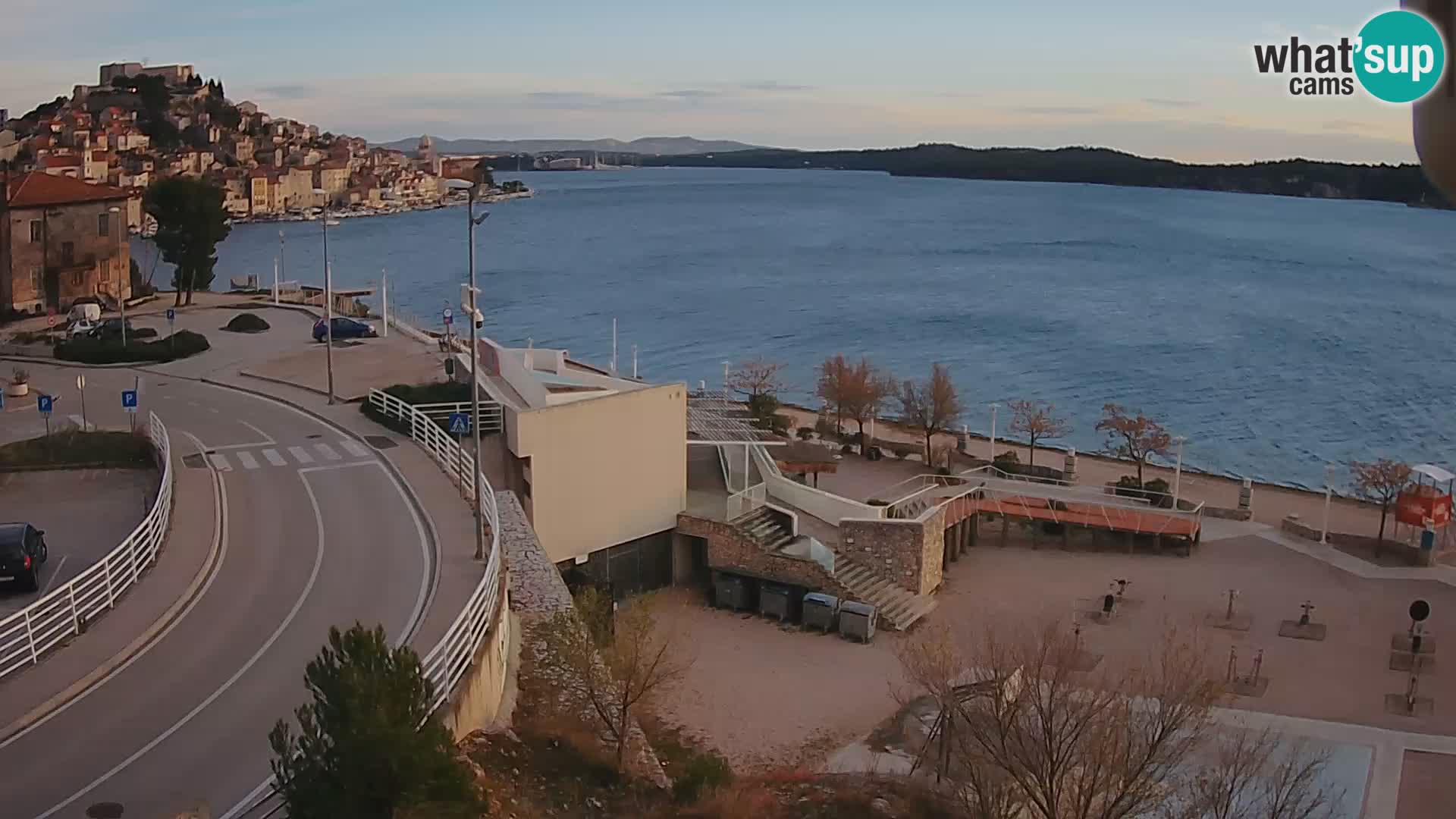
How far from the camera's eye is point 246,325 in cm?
4344

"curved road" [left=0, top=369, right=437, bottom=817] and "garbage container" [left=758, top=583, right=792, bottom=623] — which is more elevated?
"curved road" [left=0, top=369, right=437, bottom=817]

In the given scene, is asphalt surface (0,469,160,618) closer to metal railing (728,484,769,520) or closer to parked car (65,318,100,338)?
metal railing (728,484,769,520)

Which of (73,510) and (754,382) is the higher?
(73,510)

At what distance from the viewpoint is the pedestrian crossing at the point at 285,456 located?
80.0 feet

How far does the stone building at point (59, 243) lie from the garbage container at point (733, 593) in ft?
97.6

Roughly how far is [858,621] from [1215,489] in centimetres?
2107

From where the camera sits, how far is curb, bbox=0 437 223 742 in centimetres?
1270

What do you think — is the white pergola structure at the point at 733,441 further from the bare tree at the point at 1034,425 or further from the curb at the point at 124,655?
the bare tree at the point at 1034,425

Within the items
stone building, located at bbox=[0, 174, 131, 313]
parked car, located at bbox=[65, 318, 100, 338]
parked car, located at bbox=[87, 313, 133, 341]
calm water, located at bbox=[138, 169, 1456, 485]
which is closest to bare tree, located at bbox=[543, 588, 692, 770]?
parked car, located at bbox=[87, 313, 133, 341]

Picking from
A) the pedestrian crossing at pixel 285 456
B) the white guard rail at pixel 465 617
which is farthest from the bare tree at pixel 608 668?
the pedestrian crossing at pixel 285 456

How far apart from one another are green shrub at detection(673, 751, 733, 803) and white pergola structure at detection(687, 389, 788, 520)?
39.7ft

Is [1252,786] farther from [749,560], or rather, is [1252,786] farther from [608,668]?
[749,560]

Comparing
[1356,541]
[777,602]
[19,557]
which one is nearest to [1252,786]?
[777,602]

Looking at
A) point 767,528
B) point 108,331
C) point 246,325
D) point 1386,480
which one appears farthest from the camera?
point 246,325
